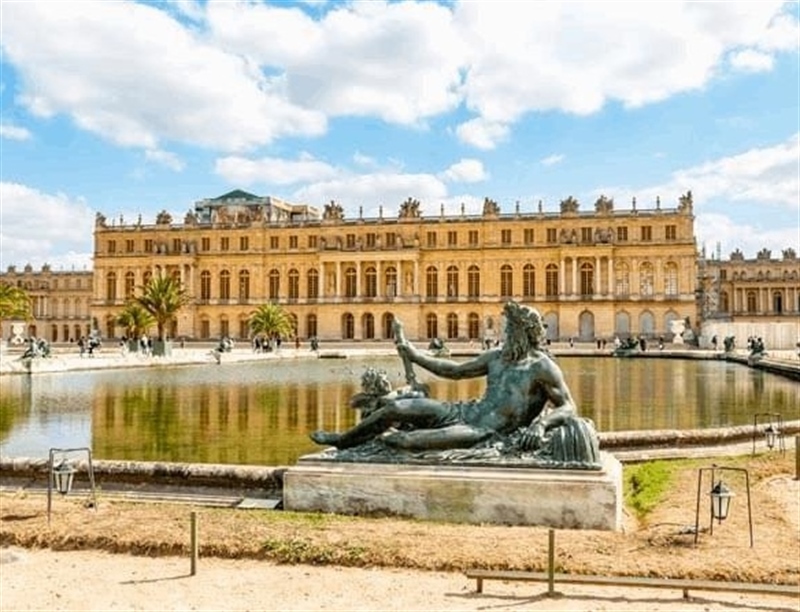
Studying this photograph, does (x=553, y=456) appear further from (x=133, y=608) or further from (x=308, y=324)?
(x=308, y=324)

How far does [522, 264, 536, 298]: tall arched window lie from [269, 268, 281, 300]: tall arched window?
22485mm

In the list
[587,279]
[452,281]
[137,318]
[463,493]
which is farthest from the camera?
[452,281]

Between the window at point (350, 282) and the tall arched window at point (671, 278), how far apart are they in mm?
26736

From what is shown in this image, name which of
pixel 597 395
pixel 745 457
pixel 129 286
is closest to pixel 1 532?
pixel 745 457

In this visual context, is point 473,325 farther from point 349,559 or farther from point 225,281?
point 349,559

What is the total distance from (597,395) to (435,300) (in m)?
57.5

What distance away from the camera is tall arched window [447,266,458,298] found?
79438 mm

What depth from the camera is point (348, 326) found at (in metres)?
81.8

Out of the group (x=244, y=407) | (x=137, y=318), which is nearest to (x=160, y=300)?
(x=137, y=318)

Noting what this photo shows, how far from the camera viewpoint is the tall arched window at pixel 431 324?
262 feet

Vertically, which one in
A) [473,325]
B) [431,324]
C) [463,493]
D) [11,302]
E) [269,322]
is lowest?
[463,493]

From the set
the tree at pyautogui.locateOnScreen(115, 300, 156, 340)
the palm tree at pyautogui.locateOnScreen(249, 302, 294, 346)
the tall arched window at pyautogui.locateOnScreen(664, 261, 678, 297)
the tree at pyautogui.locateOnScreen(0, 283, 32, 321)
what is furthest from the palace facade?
the tree at pyautogui.locateOnScreen(0, 283, 32, 321)

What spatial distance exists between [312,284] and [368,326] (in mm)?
6655

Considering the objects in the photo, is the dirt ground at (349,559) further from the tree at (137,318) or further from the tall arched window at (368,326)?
the tall arched window at (368,326)
